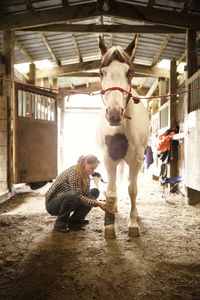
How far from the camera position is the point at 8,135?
430 cm

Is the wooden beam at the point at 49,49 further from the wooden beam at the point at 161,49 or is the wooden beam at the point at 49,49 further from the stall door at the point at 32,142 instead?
the wooden beam at the point at 161,49

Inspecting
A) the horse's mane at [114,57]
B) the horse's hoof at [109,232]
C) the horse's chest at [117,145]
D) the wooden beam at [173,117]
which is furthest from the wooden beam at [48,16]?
the horse's hoof at [109,232]

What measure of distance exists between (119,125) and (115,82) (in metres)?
0.40

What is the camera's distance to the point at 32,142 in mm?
4297

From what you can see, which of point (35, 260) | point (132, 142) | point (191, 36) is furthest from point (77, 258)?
point (191, 36)

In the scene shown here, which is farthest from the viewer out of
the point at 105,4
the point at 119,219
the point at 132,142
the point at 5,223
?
the point at 105,4

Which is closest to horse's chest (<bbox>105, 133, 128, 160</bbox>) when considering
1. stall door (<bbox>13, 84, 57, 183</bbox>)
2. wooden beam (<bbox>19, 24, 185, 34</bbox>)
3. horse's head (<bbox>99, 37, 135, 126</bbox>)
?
horse's head (<bbox>99, 37, 135, 126</bbox>)

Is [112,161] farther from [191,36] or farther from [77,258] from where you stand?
[191,36]

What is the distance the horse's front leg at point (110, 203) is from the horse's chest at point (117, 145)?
104mm

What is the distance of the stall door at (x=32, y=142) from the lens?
13.4ft

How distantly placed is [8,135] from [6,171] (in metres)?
0.69

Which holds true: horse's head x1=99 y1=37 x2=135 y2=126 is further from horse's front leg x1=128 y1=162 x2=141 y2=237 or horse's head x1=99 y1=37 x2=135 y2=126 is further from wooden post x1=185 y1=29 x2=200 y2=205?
wooden post x1=185 y1=29 x2=200 y2=205

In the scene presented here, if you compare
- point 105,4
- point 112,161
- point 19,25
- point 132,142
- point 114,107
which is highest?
point 105,4

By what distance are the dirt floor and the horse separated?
0.35m
